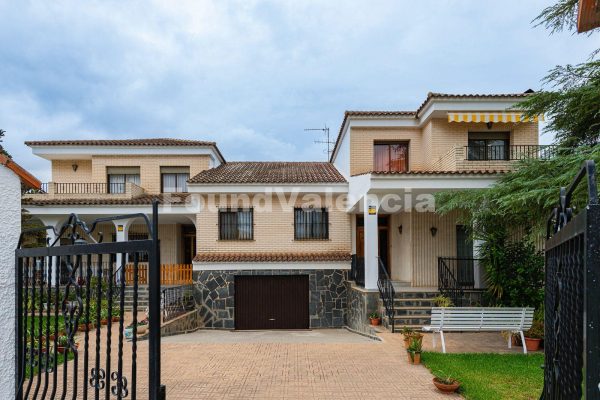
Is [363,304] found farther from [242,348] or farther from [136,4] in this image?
[136,4]

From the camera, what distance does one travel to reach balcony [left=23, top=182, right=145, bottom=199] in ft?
60.7

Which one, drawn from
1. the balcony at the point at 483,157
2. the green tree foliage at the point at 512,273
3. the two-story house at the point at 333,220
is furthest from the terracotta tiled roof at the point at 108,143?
the green tree foliage at the point at 512,273

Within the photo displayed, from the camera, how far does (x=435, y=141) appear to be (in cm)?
1482

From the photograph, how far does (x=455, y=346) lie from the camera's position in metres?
8.96

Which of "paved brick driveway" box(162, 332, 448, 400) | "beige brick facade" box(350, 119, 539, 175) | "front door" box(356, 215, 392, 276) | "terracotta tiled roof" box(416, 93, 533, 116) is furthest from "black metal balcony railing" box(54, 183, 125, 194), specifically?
"terracotta tiled roof" box(416, 93, 533, 116)

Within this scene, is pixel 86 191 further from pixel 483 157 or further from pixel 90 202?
pixel 483 157

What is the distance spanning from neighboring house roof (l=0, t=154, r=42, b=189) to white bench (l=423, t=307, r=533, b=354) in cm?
770

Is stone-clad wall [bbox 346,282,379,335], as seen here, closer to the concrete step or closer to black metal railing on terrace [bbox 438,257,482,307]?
the concrete step

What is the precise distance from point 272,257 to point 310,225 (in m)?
2.08

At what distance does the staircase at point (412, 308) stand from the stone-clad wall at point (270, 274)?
3676 millimetres

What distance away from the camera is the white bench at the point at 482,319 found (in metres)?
8.44

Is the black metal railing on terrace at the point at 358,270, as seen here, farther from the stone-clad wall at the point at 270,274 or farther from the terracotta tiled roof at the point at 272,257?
the stone-clad wall at the point at 270,274

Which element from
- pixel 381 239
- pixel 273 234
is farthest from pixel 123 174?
pixel 381 239

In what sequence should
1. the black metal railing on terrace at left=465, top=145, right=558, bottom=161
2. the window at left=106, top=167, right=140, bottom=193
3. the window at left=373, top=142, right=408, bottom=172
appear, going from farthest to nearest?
the window at left=106, top=167, right=140, bottom=193 → the window at left=373, top=142, right=408, bottom=172 → the black metal railing on terrace at left=465, top=145, right=558, bottom=161
